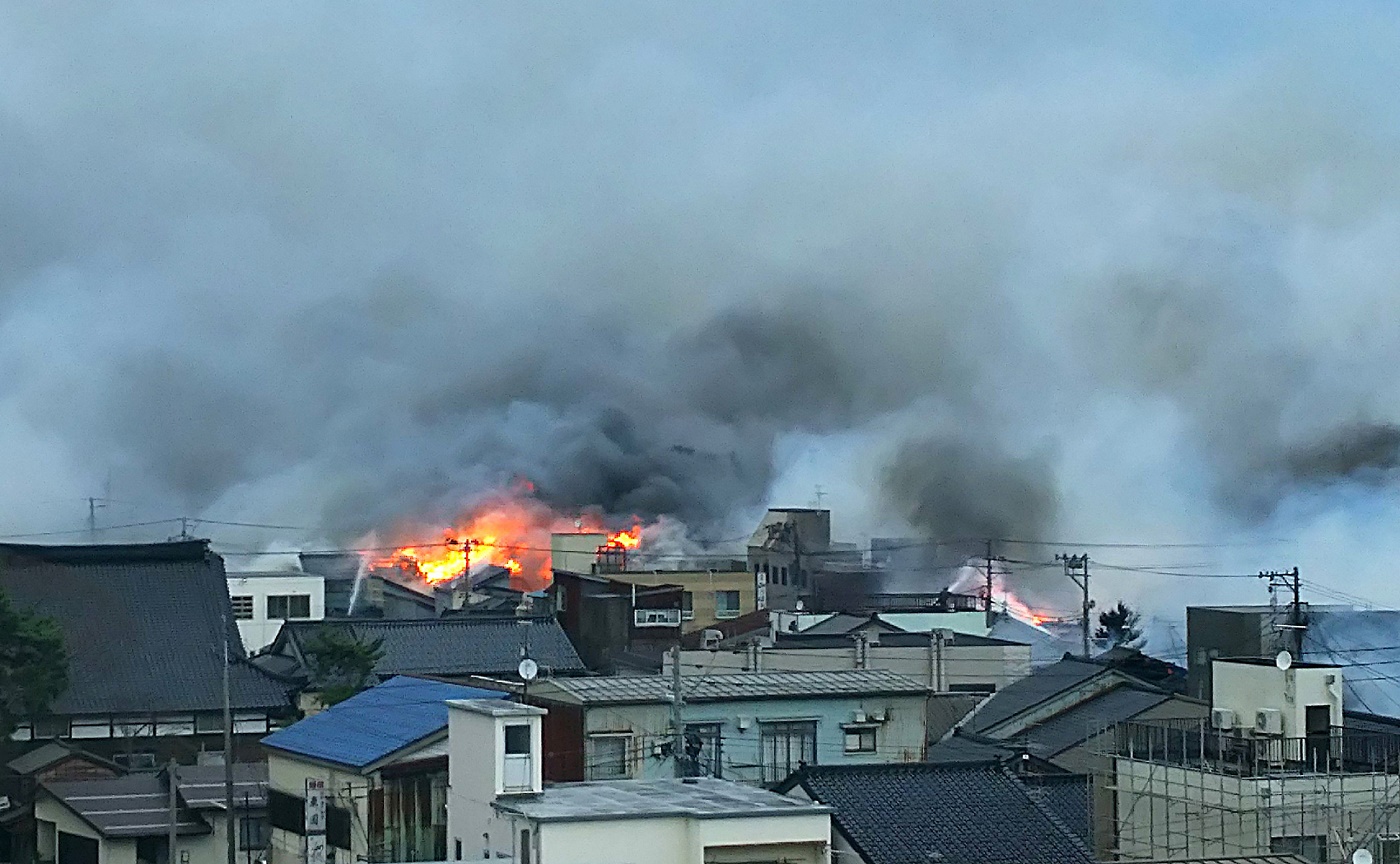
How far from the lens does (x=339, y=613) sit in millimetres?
51812

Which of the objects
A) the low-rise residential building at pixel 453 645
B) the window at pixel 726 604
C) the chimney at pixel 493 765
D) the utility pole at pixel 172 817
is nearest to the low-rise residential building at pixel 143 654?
the low-rise residential building at pixel 453 645

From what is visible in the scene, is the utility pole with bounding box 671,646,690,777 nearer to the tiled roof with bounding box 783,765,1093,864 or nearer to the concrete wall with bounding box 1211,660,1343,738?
the tiled roof with bounding box 783,765,1093,864

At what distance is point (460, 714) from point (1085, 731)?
11021 mm

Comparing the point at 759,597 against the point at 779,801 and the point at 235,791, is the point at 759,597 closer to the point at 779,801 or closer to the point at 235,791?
the point at 235,791

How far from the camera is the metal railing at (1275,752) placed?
18.8 meters

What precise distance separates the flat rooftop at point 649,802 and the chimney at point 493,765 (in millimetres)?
199

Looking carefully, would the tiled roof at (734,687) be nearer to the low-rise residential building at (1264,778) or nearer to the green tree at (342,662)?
the low-rise residential building at (1264,778)

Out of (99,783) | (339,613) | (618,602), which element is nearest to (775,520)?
(339,613)

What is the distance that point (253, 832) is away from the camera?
2547 cm

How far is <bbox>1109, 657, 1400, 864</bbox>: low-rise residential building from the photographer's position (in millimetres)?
18109

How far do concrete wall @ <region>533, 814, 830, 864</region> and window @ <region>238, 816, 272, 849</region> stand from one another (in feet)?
34.9

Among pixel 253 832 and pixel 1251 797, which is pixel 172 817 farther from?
pixel 1251 797

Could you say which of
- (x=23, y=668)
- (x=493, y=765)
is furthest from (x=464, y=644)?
(x=493, y=765)

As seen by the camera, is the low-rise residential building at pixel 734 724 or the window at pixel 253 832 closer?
the low-rise residential building at pixel 734 724
